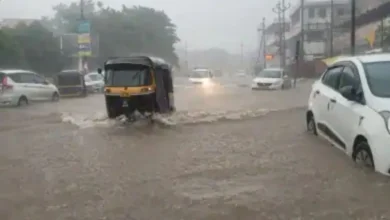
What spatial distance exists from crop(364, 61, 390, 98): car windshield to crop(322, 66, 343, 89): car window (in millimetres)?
775

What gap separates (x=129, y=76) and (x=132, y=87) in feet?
1.13

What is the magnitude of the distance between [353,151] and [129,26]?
52.4 m

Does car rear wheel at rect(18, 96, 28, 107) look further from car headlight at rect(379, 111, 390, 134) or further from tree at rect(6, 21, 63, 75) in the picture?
tree at rect(6, 21, 63, 75)

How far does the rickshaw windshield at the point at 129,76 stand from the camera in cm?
1309

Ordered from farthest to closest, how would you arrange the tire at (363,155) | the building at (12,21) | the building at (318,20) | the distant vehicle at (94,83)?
the building at (318,20) < the building at (12,21) < the distant vehicle at (94,83) < the tire at (363,155)

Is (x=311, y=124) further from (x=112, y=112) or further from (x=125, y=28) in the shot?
(x=125, y=28)

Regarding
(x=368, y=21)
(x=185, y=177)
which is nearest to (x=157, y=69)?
(x=185, y=177)

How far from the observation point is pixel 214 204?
5434 mm

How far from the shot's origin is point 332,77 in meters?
8.49

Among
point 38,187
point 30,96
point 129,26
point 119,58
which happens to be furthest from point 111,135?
point 129,26

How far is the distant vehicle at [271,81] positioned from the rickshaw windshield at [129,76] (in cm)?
1905

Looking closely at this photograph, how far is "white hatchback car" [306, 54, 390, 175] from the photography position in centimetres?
602

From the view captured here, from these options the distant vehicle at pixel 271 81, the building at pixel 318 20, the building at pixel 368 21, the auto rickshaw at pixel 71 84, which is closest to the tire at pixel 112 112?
the auto rickshaw at pixel 71 84

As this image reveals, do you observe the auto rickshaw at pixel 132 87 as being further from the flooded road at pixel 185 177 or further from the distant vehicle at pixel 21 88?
the distant vehicle at pixel 21 88
